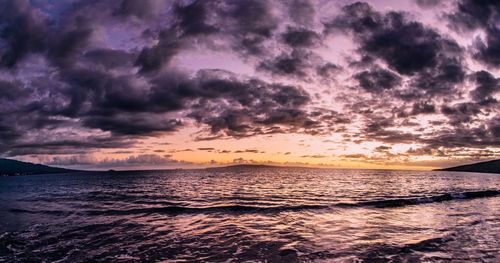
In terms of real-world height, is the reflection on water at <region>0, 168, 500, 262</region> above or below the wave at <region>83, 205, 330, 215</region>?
above

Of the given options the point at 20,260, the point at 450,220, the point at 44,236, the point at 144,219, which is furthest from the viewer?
the point at 144,219

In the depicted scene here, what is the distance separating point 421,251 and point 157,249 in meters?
14.3

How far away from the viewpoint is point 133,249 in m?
17.0

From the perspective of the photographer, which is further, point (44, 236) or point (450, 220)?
point (450, 220)

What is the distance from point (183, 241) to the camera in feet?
61.3

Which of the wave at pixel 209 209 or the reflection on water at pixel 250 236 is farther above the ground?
the reflection on water at pixel 250 236

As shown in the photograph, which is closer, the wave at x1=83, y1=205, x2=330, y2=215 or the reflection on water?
the reflection on water

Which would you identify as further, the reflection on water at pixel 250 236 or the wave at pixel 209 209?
the wave at pixel 209 209

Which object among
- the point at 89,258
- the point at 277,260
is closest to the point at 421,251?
the point at 277,260

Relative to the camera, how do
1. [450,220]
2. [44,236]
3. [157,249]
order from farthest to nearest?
[450,220]
[44,236]
[157,249]

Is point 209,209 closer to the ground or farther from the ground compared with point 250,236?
closer to the ground

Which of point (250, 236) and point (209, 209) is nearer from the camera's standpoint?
point (250, 236)

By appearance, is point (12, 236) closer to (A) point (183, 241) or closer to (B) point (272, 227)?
(A) point (183, 241)

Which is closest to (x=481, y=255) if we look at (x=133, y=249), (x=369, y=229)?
(x=369, y=229)
